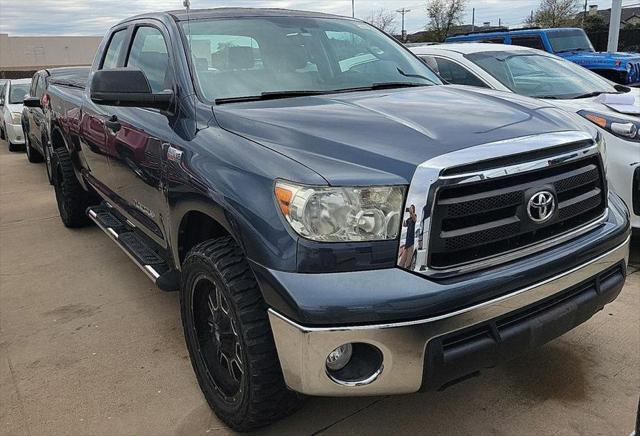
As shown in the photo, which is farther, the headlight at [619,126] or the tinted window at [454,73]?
the tinted window at [454,73]

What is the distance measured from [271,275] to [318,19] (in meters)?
2.15

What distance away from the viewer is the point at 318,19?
3.61 metres

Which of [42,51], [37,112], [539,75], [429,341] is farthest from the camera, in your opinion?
[42,51]

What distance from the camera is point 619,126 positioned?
4152 millimetres

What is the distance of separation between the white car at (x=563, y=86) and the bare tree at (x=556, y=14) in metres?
32.2

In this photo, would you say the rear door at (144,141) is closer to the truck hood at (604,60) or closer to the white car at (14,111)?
the truck hood at (604,60)

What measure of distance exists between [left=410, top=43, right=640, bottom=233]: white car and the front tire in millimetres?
2991

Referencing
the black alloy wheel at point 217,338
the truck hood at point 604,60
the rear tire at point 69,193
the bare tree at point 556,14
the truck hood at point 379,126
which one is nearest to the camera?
the truck hood at point 379,126

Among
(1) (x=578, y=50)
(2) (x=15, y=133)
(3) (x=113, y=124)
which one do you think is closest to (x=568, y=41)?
Answer: (1) (x=578, y=50)

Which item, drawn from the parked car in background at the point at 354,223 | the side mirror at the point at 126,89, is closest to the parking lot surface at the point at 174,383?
the parked car in background at the point at 354,223

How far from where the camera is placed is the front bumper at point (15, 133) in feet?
39.9

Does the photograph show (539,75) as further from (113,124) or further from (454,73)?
(113,124)

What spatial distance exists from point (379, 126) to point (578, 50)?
11.4 meters

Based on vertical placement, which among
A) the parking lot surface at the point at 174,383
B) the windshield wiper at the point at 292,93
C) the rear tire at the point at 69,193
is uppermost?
the windshield wiper at the point at 292,93
